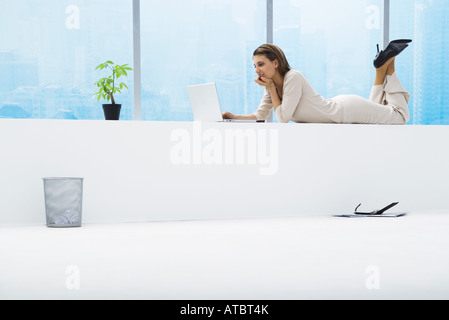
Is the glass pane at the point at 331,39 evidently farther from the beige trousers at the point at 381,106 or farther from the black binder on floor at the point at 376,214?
the black binder on floor at the point at 376,214

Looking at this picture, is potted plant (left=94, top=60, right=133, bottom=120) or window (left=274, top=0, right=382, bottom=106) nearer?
potted plant (left=94, top=60, right=133, bottom=120)

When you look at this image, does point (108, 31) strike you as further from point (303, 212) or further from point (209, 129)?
point (303, 212)

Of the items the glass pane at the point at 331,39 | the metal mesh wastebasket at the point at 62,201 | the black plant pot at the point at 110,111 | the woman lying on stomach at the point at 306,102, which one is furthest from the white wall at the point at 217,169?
the glass pane at the point at 331,39

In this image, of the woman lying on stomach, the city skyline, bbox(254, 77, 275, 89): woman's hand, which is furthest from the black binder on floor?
the city skyline

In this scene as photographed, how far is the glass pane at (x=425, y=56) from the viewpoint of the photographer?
17.9 ft

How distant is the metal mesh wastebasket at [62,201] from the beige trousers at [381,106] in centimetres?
173

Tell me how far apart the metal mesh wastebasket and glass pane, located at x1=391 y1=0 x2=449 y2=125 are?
3.46 metres

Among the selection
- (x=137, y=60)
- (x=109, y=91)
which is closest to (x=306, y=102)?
(x=109, y=91)

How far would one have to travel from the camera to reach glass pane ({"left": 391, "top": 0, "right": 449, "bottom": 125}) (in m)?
5.45

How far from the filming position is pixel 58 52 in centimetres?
481

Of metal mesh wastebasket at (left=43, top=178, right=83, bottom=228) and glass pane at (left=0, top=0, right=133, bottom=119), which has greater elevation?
glass pane at (left=0, top=0, right=133, bottom=119)

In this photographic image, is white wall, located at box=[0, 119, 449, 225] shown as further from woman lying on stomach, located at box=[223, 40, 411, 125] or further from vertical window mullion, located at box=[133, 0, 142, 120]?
vertical window mullion, located at box=[133, 0, 142, 120]

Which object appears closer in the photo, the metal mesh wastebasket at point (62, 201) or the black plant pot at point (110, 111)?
the metal mesh wastebasket at point (62, 201)

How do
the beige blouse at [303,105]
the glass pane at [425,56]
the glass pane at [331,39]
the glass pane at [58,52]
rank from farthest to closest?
the glass pane at [425,56] → the glass pane at [331,39] → the glass pane at [58,52] → the beige blouse at [303,105]
